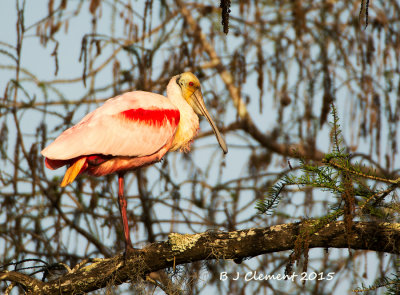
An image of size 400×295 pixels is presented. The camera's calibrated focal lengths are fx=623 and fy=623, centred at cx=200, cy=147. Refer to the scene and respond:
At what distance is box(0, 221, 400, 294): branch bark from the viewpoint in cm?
328

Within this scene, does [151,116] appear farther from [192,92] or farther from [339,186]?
[339,186]

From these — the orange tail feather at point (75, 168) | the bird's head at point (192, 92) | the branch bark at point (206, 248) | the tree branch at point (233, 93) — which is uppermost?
the tree branch at point (233, 93)

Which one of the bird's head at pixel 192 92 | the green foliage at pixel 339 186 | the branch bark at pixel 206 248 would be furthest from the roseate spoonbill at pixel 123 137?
the green foliage at pixel 339 186

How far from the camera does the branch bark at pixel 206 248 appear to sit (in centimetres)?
328

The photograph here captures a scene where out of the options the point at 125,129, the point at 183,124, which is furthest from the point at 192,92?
the point at 125,129

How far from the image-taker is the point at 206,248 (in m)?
3.61

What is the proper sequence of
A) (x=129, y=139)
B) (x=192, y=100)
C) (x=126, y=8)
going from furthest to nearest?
(x=126, y=8) < (x=192, y=100) < (x=129, y=139)

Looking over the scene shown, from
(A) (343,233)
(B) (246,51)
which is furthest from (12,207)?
(A) (343,233)

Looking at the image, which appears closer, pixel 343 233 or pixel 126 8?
pixel 343 233

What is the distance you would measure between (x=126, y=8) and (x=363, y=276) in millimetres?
3553

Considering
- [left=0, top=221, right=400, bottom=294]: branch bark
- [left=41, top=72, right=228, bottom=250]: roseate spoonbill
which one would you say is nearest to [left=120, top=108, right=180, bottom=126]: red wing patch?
[left=41, top=72, right=228, bottom=250]: roseate spoonbill

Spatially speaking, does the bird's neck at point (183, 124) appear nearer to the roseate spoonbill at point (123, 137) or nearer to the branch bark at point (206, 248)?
the roseate spoonbill at point (123, 137)

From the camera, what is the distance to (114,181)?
22.7 feet

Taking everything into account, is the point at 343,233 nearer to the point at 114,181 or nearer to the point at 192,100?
the point at 192,100
